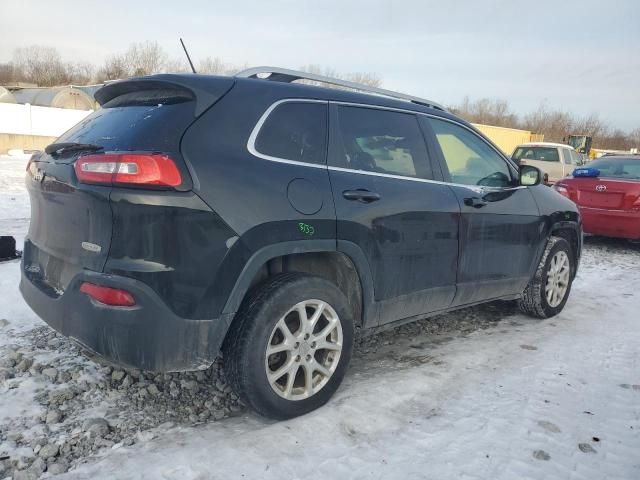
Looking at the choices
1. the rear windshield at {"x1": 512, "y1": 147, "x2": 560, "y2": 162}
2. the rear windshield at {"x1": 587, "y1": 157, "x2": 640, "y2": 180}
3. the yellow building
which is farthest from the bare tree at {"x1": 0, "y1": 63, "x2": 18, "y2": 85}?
the rear windshield at {"x1": 587, "y1": 157, "x2": 640, "y2": 180}

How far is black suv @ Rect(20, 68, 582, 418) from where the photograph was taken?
7.86 feet

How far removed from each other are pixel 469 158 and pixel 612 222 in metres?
4.99

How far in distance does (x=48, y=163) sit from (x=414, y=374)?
8.33 ft

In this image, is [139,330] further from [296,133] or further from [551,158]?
[551,158]

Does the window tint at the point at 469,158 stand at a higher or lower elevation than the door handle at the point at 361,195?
higher

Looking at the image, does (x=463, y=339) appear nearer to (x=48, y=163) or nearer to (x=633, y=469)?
(x=633, y=469)

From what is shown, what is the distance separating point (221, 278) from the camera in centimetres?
250

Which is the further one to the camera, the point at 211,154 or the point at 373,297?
the point at 373,297

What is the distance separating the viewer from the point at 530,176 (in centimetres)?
447

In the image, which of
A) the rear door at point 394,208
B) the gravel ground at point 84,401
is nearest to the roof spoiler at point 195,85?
the rear door at point 394,208

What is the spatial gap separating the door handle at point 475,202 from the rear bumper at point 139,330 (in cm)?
203

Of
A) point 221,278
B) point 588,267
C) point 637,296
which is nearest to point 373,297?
point 221,278

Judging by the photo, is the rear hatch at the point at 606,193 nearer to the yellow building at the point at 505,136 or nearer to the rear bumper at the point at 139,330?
the rear bumper at the point at 139,330

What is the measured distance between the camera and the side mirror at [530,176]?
4473 mm
